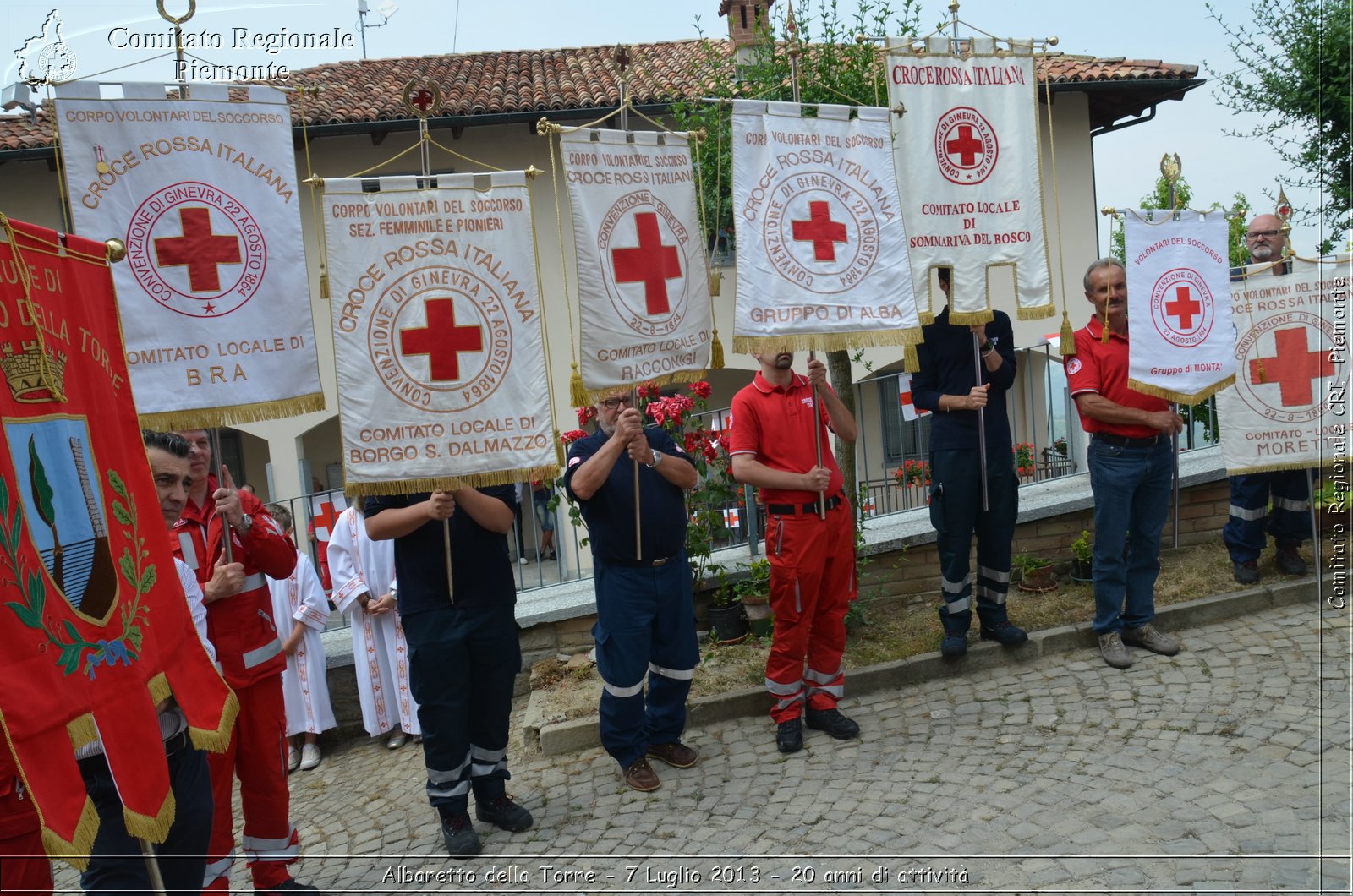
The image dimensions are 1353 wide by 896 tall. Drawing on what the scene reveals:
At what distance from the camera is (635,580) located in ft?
16.0

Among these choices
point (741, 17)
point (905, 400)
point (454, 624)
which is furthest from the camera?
point (741, 17)

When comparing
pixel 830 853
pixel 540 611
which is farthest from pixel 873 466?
pixel 830 853

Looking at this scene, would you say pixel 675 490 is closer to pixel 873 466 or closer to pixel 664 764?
pixel 664 764

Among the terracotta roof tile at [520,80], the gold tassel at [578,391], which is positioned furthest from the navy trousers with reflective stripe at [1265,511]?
the terracotta roof tile at [520,80]

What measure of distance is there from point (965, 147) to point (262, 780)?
14.9 feet

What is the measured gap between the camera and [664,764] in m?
5.11

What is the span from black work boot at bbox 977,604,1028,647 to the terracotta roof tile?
27.1ft

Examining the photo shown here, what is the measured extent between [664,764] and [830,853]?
1293 millimetres

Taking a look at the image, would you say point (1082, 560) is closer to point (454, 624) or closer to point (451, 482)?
point (454, 624)

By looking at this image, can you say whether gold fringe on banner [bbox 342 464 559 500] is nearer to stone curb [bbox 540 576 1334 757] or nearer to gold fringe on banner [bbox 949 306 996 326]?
stone curb [bbox 540 576 1334 757]

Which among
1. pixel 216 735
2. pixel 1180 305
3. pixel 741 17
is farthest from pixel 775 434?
pixel 741 17

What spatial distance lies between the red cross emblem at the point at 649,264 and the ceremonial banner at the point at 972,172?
142cm

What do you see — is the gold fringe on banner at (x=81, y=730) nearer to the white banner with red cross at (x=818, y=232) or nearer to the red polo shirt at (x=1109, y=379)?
the white banner with red cross at (x=818, y=232)

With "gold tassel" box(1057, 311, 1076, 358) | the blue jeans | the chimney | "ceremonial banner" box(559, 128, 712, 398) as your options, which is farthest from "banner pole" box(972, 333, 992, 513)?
A: the chimney
